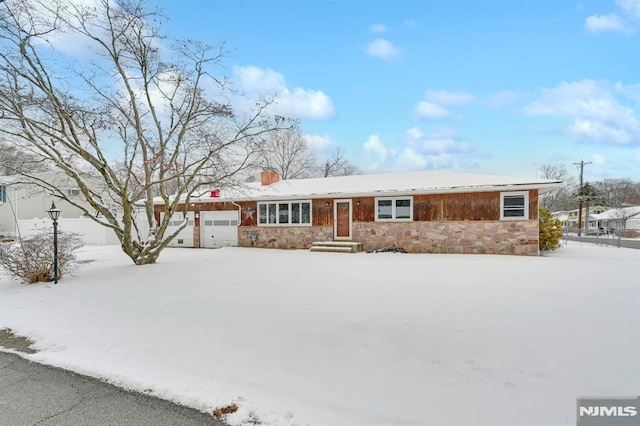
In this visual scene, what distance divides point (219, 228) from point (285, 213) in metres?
3.91

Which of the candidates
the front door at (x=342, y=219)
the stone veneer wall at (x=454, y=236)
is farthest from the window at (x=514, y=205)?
the front door at (x=342, y=219)

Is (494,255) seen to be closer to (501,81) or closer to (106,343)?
(501,81)

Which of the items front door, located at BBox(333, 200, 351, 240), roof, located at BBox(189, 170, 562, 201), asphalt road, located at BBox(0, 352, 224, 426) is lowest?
asphalt road, located at BBox(0, 352, 224, 426)

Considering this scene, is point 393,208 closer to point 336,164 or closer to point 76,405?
point 76,405

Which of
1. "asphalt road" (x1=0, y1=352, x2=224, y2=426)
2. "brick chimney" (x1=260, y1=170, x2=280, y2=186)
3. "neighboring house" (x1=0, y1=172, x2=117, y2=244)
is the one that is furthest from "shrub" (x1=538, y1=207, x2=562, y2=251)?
"neighboring house" (x1=0, y1=172, x2=117, y2=244)

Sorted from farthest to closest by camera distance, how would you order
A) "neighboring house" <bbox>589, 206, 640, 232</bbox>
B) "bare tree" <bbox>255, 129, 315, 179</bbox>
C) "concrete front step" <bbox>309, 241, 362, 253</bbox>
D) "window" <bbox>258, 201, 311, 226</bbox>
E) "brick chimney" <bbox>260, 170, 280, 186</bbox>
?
"neighboring house" <bbox>589, 206, 640, 232</bbox>
"bare tree" <bbox>255, 129, 315, 179</bbox>
"brick chimney" <bbox>260, 170, 280, 186</bbox>
"window" <bbox>258, 201, 311, 226</bbox>
"concrete front step" <bbox>309, 241, 362, 253</bbox>

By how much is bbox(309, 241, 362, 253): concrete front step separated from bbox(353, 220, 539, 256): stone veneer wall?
540 mm

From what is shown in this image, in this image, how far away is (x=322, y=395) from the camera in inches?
110

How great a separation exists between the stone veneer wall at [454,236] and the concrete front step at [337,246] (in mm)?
540

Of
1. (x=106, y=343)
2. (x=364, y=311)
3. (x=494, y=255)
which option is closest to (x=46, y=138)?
(x=106, y=343)

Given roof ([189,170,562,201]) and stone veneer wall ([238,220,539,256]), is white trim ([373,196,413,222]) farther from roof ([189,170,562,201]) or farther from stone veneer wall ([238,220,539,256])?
roof ([189,170,562,201])

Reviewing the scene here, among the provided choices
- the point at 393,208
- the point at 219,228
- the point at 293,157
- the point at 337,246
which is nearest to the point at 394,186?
the point at 393,208

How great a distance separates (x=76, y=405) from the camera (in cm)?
275

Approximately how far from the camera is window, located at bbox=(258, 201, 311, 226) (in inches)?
607
